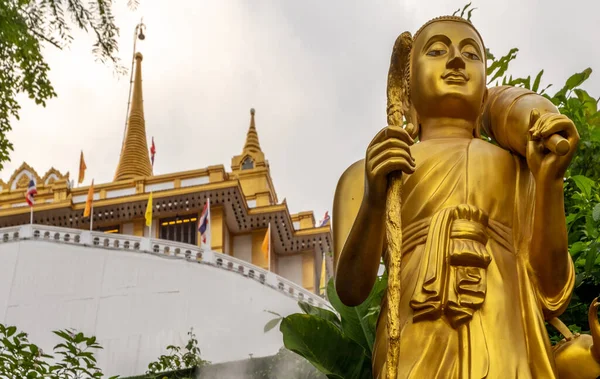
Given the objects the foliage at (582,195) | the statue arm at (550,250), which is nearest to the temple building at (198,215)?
the foliage at (582,195)

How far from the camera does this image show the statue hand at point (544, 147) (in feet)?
10.5

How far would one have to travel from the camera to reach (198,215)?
2517 cm

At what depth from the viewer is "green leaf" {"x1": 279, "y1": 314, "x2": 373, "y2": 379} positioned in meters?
4.77

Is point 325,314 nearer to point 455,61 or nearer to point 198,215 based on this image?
point 455,61

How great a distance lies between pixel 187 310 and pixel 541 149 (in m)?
13.1

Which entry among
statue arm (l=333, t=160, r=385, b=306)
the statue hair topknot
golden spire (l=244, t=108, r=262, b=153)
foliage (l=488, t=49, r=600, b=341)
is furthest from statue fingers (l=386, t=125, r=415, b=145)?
golden spire (l=244, t=108, r=262, b=153)

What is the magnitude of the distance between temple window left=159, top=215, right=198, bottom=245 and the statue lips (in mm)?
21565

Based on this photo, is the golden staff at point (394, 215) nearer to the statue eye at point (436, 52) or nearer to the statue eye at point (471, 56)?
the statue eye at point (436, 52)

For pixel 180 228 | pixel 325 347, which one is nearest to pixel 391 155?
pixel 325 347

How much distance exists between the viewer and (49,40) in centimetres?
652

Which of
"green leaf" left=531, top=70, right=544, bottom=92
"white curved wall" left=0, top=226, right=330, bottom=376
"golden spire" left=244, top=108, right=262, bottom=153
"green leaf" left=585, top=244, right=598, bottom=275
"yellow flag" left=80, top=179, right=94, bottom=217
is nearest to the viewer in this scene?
"green leaf" left=585, top=244, right=598, bottom=275

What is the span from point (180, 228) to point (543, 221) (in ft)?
73.0

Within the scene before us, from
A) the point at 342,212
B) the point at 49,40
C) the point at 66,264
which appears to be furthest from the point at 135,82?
the point at 342,212

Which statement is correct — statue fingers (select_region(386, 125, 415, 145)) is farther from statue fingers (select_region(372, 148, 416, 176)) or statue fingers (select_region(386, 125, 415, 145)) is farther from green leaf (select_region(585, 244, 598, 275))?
green leaf (select_region(585, 244, 598, 275))
